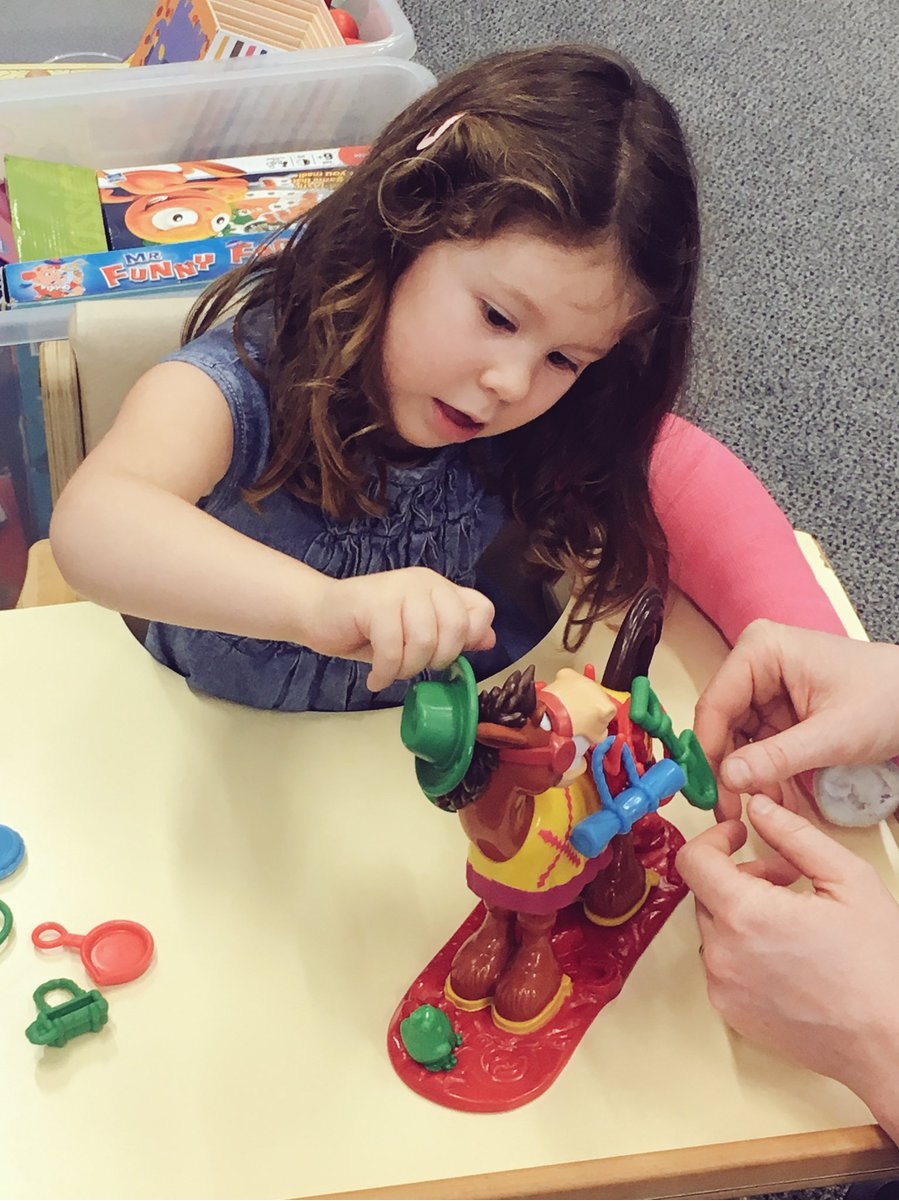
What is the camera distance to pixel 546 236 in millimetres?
509

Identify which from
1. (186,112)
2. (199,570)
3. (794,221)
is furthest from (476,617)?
(794,221)

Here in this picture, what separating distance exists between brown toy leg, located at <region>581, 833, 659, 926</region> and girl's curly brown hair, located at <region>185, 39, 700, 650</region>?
0.56 ft

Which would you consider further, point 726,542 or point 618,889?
point 726,542

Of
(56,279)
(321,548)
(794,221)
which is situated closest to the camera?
(321,548)

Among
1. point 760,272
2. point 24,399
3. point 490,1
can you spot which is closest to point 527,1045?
point 24,399

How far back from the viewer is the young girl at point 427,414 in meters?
0.49

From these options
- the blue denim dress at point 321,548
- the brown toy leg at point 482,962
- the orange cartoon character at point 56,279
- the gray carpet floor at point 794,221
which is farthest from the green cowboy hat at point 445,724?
the gray carpet floor at point 794,221

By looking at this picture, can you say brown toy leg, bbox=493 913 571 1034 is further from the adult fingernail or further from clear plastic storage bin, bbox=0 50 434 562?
clear plastic storage bin, bbox=0 50 434 562

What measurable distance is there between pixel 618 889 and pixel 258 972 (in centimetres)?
17

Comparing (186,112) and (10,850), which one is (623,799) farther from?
(186,112)

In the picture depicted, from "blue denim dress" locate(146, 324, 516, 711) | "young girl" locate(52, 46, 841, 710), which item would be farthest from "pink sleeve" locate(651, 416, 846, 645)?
"blue denim dress" locate(146, 324, 516, 711)

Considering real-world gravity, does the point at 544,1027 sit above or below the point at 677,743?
below

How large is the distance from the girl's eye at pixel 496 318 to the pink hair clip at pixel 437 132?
9 centimetres

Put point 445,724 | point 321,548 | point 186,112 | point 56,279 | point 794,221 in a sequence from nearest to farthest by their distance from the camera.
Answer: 1. point 445,724
2. point 321,548
3. point 56,279
4. point 186,112
5. point 794,221
